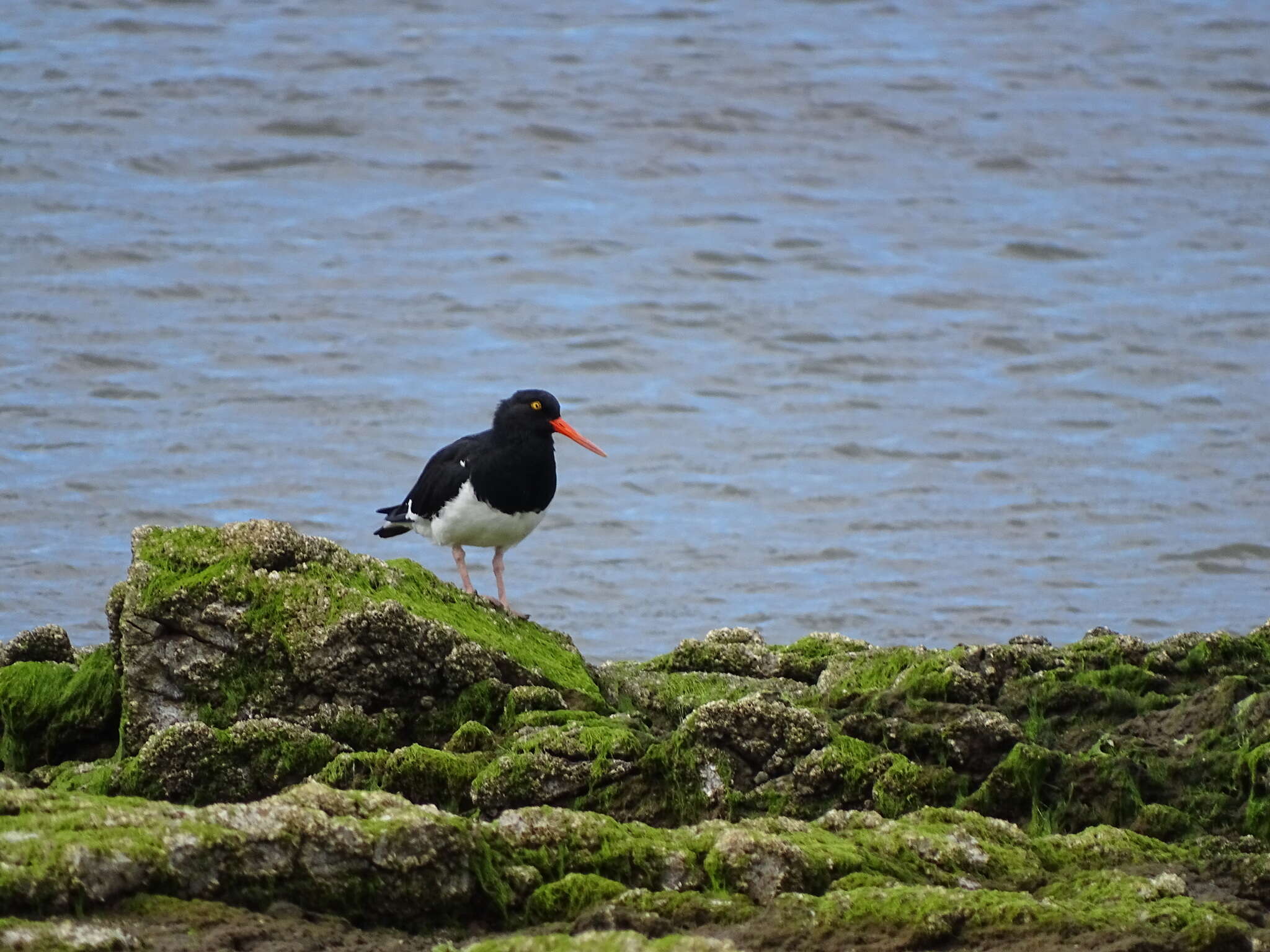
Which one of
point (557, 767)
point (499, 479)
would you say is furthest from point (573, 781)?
point (499, 479)

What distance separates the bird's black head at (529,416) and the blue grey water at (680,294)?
3554 millimetres

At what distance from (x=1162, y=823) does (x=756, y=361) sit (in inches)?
600

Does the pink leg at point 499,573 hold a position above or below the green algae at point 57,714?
below

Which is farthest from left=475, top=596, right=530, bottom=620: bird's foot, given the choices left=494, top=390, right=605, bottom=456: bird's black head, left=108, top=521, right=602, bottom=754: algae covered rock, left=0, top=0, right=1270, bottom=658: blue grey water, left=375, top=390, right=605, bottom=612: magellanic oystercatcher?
left=0, top=0, right=1270, bottom=658: blue grey water

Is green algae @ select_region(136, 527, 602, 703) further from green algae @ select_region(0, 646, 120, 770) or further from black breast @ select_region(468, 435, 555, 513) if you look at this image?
black breast @ select_region(468, 435, 555, 513)

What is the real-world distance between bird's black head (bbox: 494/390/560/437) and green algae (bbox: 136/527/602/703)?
6.28 ft

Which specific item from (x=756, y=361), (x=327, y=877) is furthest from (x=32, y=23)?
(x=327, y=877)

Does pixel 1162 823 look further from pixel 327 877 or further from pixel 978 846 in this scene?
pixel 327 877

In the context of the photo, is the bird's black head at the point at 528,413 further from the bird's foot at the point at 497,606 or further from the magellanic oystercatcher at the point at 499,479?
the bird's foot at the point at 497,606

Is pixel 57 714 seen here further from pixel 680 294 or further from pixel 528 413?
pixel 680 294

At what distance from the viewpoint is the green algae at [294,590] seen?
5.66 metres

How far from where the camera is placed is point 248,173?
23.2 meters

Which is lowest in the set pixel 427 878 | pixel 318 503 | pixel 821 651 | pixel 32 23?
pixel 318 503

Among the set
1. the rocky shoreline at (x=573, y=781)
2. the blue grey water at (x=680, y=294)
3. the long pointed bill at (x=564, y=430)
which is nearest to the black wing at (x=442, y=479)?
the long pointed bill at (x=564, y=430)
